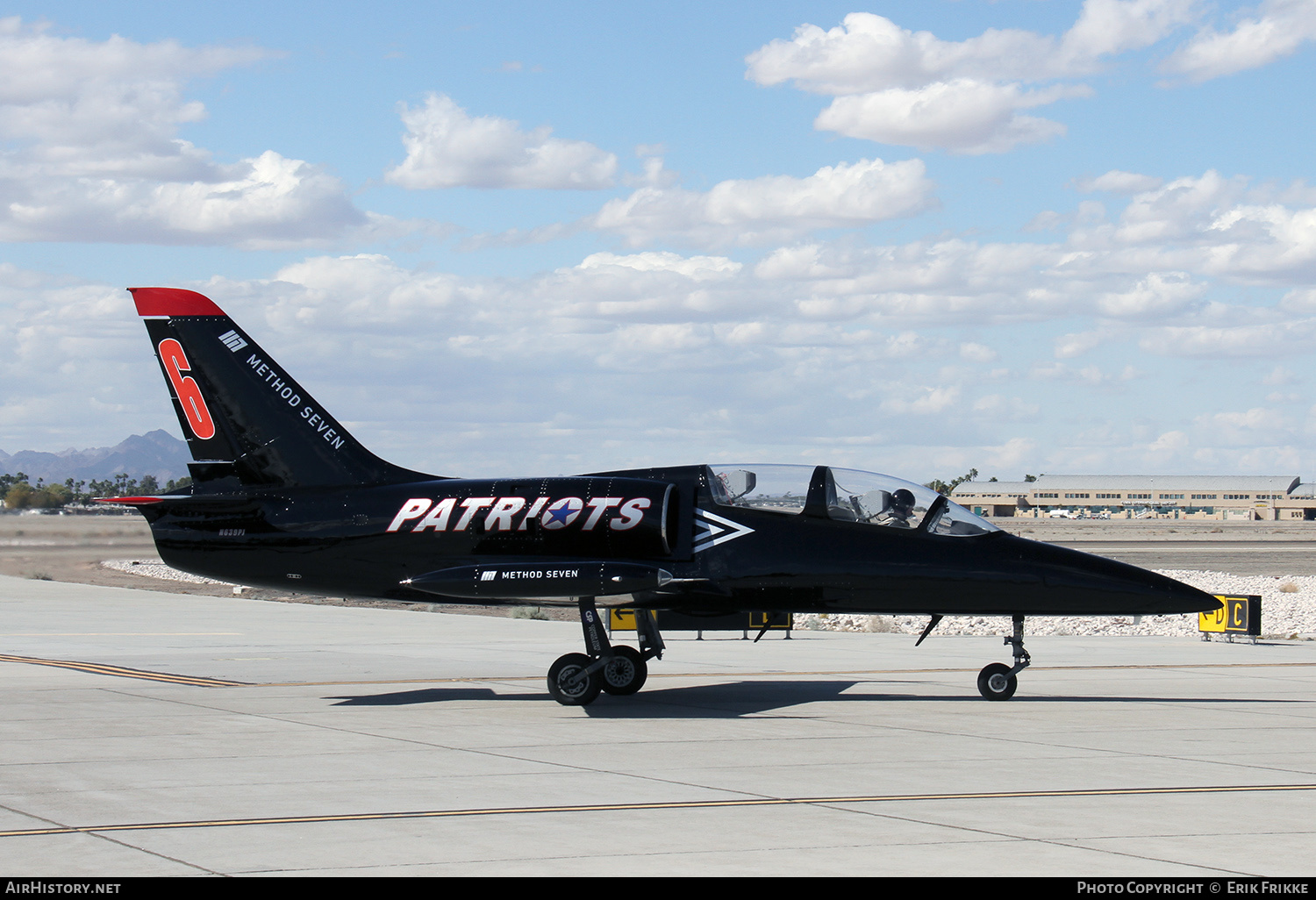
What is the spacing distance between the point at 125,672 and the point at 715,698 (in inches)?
361

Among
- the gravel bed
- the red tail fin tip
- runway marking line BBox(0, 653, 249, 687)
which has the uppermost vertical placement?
the red tail fin tip

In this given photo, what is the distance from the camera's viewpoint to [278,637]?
2773cm

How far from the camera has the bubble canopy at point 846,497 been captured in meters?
16.5

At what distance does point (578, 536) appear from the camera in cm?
1658

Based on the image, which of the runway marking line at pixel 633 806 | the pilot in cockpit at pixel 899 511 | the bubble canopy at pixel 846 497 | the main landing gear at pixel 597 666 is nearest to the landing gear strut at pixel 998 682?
the bubble canopy at pixel 846 497

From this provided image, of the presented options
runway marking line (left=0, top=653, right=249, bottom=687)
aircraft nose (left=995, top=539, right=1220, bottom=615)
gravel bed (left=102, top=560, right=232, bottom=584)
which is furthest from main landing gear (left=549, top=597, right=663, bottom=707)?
gravel bed (left=102, top=560, right=232, bottom=584)

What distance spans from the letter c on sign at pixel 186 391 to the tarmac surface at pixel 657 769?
11.3 feet

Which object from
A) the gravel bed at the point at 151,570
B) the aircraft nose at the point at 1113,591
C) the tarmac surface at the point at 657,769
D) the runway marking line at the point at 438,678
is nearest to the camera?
the tarmac surface at the point at 657,769

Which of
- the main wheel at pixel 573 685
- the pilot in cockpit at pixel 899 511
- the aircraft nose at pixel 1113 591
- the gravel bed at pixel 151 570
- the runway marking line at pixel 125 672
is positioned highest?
the pilot in cockpit at pixel 899 511

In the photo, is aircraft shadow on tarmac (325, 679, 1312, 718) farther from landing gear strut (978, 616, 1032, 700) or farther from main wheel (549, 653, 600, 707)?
landing gear strut (978, 616, 1032, 700)

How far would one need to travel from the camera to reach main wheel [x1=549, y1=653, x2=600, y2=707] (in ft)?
53.5

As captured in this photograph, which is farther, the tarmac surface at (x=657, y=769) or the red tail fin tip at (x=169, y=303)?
the red tail fin tip at (x=169, y=303)

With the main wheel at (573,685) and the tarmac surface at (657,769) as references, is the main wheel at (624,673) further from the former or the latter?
the main wheel at (573,685)

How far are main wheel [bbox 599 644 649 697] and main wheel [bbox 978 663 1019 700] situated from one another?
4201 mm
